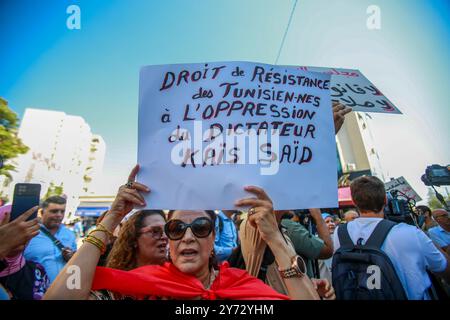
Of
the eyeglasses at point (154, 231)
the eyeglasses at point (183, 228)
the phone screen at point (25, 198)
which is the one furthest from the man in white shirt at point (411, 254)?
the phone screen at point (25, 198)

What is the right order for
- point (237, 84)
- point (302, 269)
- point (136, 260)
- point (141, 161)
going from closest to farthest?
point (302, 269)
point (141, 161)
point (237, 84)
point (136, 260)

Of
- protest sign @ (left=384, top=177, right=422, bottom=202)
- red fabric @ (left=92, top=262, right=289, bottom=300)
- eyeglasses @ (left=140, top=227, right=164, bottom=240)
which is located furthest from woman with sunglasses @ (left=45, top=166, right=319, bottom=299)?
protest sign @ (left=384, top=177, right=422, bottom=202)

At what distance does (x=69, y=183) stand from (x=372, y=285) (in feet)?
11.8

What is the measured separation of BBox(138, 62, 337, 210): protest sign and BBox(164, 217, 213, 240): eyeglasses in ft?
0.30

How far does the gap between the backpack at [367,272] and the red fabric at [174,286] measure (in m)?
0.66

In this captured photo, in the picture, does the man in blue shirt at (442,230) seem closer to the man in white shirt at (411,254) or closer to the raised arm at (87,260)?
the man in white shirt at (411,254)

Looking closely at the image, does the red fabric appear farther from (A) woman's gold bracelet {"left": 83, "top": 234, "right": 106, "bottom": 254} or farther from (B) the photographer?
(B) the photographer

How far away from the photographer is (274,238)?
1502 mm

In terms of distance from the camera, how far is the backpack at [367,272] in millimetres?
1736

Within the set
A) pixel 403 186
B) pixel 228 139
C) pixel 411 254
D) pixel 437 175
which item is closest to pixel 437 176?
pixel 437 175
